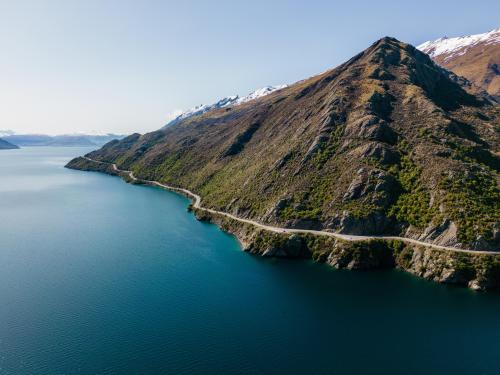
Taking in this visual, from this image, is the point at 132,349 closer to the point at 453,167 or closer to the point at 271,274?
the point at 271,274

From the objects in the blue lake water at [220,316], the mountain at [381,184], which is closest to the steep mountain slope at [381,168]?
the mountain at [381,184]

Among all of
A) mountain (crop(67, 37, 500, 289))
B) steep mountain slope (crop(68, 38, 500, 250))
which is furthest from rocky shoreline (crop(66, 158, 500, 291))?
steep mountain slope (crop(68, 38, 500, 250))

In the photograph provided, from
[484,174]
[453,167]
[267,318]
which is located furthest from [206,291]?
[484,174]

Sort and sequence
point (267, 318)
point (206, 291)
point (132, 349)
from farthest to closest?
1. point (206, 291)
2. point (267, 318)
3. point (132, 349)

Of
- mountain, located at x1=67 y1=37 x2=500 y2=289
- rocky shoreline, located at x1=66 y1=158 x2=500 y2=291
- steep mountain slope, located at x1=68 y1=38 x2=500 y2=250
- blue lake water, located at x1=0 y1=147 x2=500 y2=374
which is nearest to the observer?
blue lake water, located at x1=0 y1=147 x2=500 y2=374

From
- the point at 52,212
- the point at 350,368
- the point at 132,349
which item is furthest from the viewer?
the point at 52,212

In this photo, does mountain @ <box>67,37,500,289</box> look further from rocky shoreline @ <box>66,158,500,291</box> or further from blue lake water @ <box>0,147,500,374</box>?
blue lake water @ <box>0,147,500,374</box>
